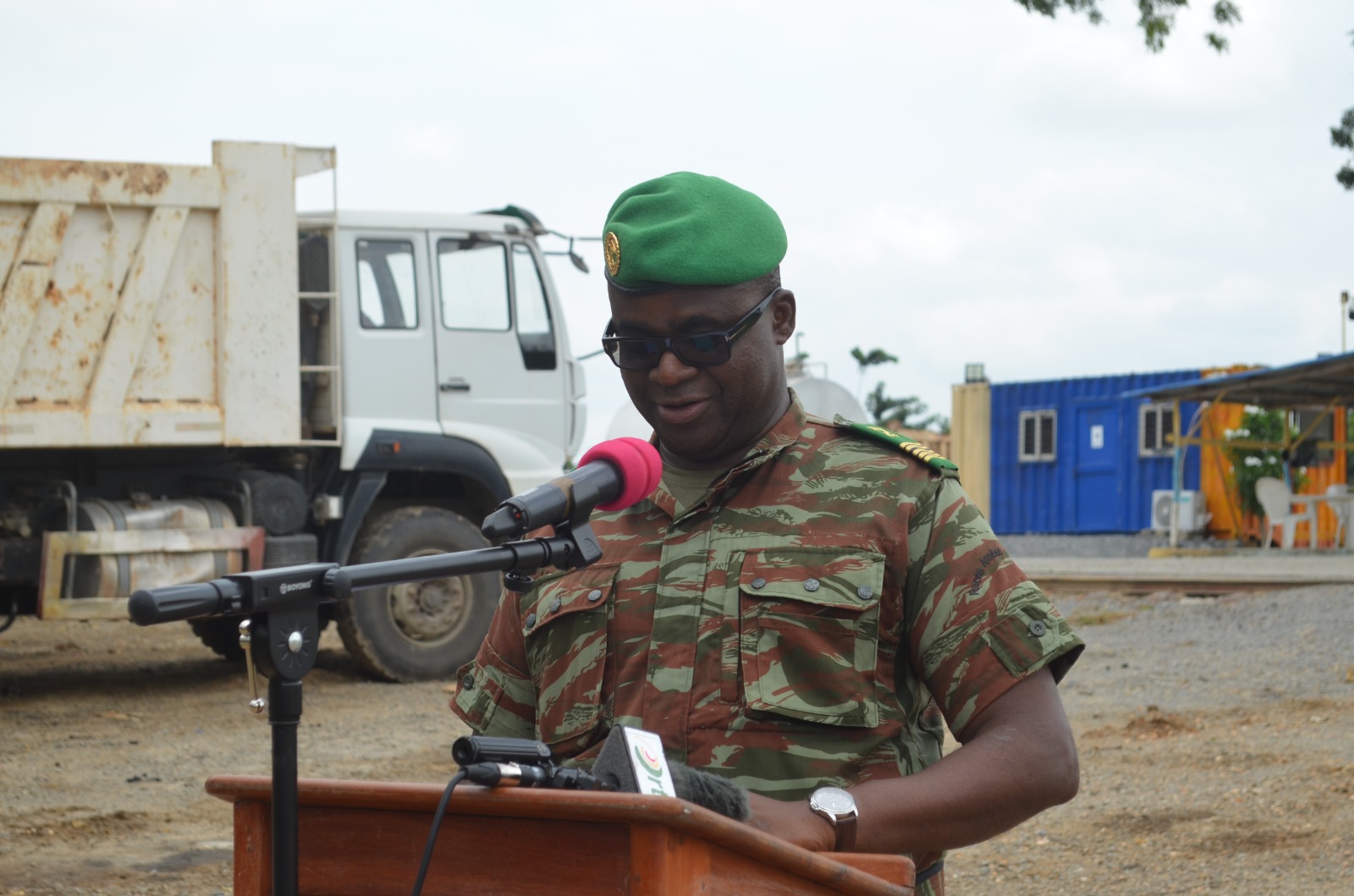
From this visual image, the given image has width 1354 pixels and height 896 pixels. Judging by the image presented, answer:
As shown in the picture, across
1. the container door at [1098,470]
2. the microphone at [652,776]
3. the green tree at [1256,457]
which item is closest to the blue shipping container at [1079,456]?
the container door at [1098,470]

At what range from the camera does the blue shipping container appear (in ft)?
77.8

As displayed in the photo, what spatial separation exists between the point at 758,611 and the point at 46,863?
4327 millimetres

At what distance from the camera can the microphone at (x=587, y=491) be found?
1.70 m

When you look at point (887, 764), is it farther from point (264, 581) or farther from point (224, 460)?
point (224, 460)

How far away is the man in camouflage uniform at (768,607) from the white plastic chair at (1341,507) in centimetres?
1801

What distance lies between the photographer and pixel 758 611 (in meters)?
2.16

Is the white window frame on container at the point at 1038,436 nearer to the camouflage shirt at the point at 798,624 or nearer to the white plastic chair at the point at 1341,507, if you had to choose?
the white plastic chair at the point at 1341,507

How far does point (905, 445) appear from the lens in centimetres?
228

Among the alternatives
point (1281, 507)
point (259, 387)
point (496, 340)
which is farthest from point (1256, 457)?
point (259, 387)

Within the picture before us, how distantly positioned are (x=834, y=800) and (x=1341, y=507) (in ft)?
61.4

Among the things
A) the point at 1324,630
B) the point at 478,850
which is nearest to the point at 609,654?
the point at 478,850

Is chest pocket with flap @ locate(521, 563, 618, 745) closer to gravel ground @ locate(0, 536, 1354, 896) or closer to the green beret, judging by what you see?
the green beret

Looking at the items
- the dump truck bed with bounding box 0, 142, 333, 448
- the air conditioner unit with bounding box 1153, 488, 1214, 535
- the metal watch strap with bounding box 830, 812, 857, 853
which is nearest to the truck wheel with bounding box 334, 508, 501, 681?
the dump truck bed with bounding box 0, 142, 333, 448

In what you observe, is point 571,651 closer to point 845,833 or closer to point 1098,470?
point 845,833
